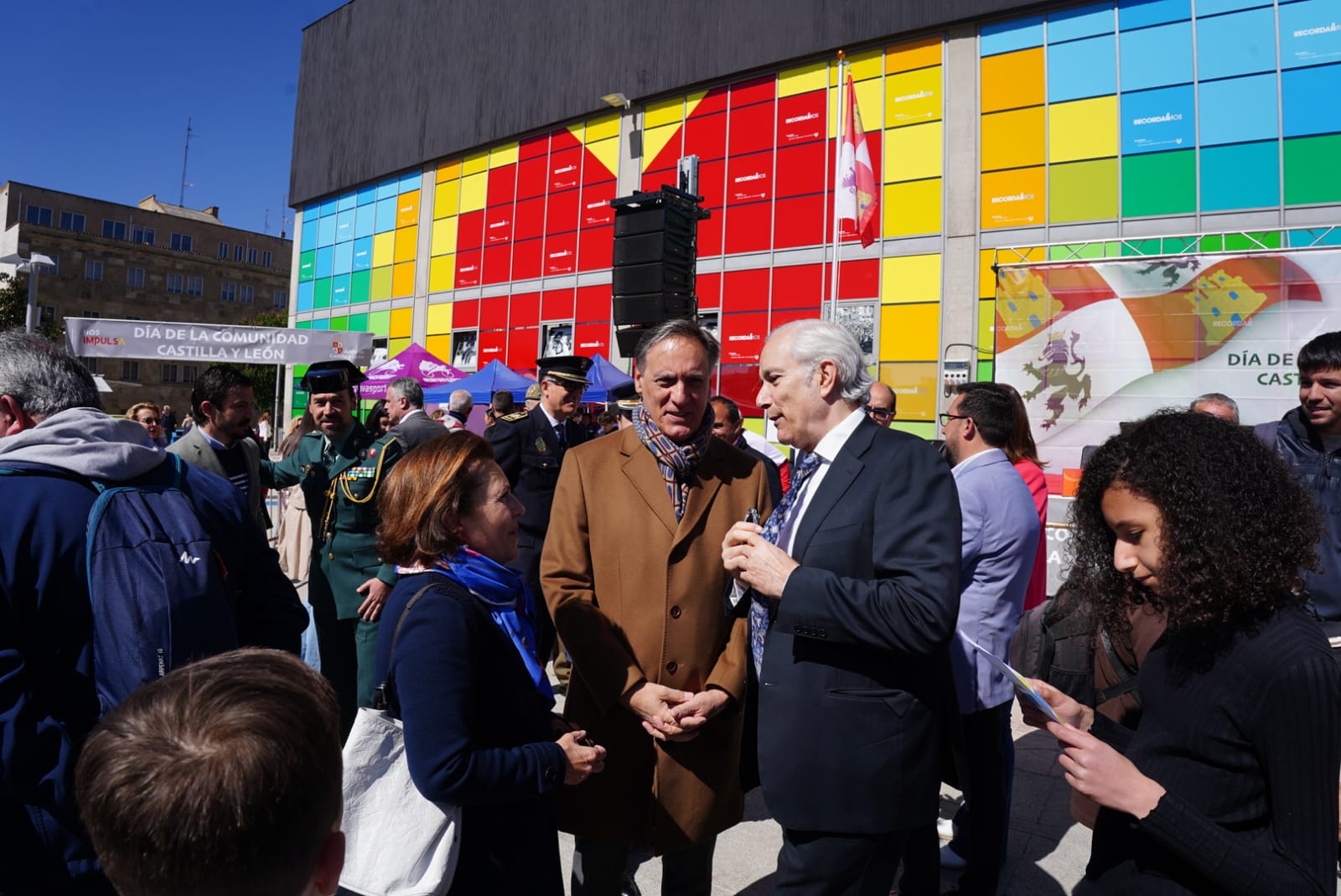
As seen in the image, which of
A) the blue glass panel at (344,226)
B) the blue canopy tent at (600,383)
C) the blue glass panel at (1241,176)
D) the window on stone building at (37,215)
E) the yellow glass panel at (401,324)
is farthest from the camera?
the window on stone building at (37,215)

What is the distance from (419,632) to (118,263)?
65.1 meters

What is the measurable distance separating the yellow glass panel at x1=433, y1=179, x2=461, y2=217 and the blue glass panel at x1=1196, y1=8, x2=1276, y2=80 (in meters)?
19.3

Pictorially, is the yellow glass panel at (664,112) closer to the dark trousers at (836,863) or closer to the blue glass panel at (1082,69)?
the blue glass panel at (1082,69)

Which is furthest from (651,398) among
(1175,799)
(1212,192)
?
(1212,192)

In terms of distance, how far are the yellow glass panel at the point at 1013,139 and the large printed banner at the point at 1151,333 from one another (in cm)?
676

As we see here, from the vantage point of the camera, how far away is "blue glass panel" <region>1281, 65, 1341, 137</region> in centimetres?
1286

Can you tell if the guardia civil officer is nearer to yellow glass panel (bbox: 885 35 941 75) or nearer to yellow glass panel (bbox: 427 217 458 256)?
yellow glass panel (bbox: 885 35 941 75)

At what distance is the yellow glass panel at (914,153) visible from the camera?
16.1 m

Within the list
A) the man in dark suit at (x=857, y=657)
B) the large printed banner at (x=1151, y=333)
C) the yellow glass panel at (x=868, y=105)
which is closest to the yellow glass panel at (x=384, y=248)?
the yellow glass panel at (x=868, y=105)

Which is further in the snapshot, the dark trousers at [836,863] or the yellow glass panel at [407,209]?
the yellow glass panel at [407,209]

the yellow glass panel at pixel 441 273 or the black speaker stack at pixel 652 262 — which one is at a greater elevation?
the yellow glass panel at pixel 441 273

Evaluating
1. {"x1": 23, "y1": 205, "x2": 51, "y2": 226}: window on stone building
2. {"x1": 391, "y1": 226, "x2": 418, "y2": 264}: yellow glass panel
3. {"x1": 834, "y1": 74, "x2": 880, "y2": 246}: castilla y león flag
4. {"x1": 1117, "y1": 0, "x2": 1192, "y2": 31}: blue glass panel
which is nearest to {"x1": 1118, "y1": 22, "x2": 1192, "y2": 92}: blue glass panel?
{"x1": 1117, "y1": 0, "x2": 1192, "y2": 31}: blue glass panel

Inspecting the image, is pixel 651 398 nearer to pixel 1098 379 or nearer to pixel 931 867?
pixel 931 867

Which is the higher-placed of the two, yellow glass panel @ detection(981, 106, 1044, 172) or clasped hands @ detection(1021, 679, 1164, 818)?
yellow glass panel @ detection(981, 106, 1044, 172)
